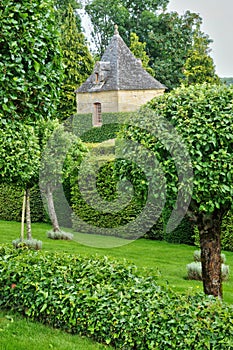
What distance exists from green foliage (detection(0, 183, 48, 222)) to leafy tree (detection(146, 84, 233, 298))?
13.5 meters

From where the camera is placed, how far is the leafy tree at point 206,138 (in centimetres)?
598

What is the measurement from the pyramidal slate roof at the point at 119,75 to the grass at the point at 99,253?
36.5 ft

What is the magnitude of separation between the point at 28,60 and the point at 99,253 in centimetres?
919

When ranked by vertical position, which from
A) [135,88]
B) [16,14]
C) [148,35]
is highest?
[148,35]

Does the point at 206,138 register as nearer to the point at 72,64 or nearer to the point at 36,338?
the point at 36,338

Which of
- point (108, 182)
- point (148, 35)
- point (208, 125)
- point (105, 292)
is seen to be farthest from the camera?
point (148, 35)

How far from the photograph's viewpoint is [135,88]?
2767cm

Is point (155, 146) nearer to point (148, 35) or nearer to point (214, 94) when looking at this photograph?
point (214, 94)

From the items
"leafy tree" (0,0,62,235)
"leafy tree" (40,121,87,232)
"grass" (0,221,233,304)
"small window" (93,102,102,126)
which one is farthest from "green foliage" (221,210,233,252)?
"small window" (93,102,102,126)

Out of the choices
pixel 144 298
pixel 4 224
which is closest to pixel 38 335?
pixel 144 298

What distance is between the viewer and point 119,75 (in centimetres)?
2784

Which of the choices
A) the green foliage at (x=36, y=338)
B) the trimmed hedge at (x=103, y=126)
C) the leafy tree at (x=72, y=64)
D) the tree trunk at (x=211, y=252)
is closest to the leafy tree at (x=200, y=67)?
the trimmed hedge at (x=103, y=126)

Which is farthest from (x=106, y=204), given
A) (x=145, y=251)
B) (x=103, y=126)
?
(x=103, y=126)

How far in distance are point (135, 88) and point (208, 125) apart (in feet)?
72.4
